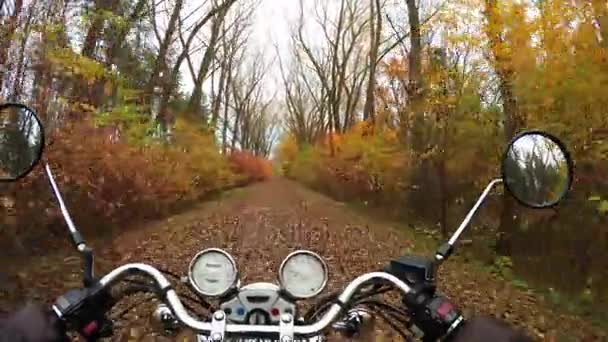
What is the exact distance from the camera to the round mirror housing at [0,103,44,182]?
8.12 feet

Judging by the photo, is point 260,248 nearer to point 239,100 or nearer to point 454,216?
point 454,216

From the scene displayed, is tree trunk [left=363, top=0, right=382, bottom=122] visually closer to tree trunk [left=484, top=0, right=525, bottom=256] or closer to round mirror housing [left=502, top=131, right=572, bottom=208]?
tree trunk [left=484, top=0, right=525, bottom=256]

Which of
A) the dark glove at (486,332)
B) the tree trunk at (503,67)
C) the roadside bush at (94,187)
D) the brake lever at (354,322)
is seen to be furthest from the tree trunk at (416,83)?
the dark glove at (486,332)

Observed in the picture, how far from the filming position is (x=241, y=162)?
46.2 metres

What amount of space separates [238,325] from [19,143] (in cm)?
118

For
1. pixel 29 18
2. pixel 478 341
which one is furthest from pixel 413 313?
pixel 29 18

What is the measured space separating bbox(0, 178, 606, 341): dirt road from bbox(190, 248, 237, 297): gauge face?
487cm

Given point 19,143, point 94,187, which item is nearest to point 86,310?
point 19,143

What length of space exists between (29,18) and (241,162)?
1471 inches

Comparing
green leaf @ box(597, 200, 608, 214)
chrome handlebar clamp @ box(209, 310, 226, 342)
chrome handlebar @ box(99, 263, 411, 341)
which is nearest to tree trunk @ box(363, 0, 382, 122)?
green leaf @ box(597, 200, 608, 214)

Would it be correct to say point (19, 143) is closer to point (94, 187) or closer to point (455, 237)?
point (455, 237)

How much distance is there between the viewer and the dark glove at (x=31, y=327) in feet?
5.76

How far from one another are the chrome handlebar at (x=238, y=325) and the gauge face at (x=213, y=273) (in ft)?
0.59

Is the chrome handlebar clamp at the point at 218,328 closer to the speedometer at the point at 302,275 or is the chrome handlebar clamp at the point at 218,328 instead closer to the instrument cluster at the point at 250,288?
the instrument cluster at the point at 250,288
